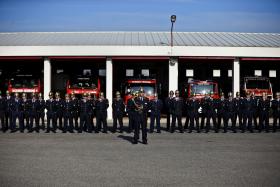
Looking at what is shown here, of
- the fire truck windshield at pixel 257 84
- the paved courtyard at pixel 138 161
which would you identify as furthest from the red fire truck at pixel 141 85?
the paved courtyard at pixel 138 161

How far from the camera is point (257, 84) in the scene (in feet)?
87.9

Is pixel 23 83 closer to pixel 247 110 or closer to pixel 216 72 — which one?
pixel 247 110

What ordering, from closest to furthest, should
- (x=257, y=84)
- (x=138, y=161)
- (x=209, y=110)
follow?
(x=138, y=161), (x=209, y=110), (x=257, y=84)

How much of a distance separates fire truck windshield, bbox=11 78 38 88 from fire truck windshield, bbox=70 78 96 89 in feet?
7.93

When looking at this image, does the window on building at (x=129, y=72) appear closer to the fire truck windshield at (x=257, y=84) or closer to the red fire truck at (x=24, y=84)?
the red fire truck at (x=24, y=84)

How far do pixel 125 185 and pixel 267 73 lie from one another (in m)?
31.3

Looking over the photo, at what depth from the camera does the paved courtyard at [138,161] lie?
782 cm

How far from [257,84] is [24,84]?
1533 cm

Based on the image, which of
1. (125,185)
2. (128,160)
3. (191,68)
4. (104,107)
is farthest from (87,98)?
(191,68)

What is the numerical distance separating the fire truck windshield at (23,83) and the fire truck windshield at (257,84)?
14.1m

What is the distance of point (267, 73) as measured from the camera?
119 feet

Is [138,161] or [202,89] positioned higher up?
[202,89]

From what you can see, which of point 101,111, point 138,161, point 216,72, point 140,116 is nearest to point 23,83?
point 101,111

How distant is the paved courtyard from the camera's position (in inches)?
308
